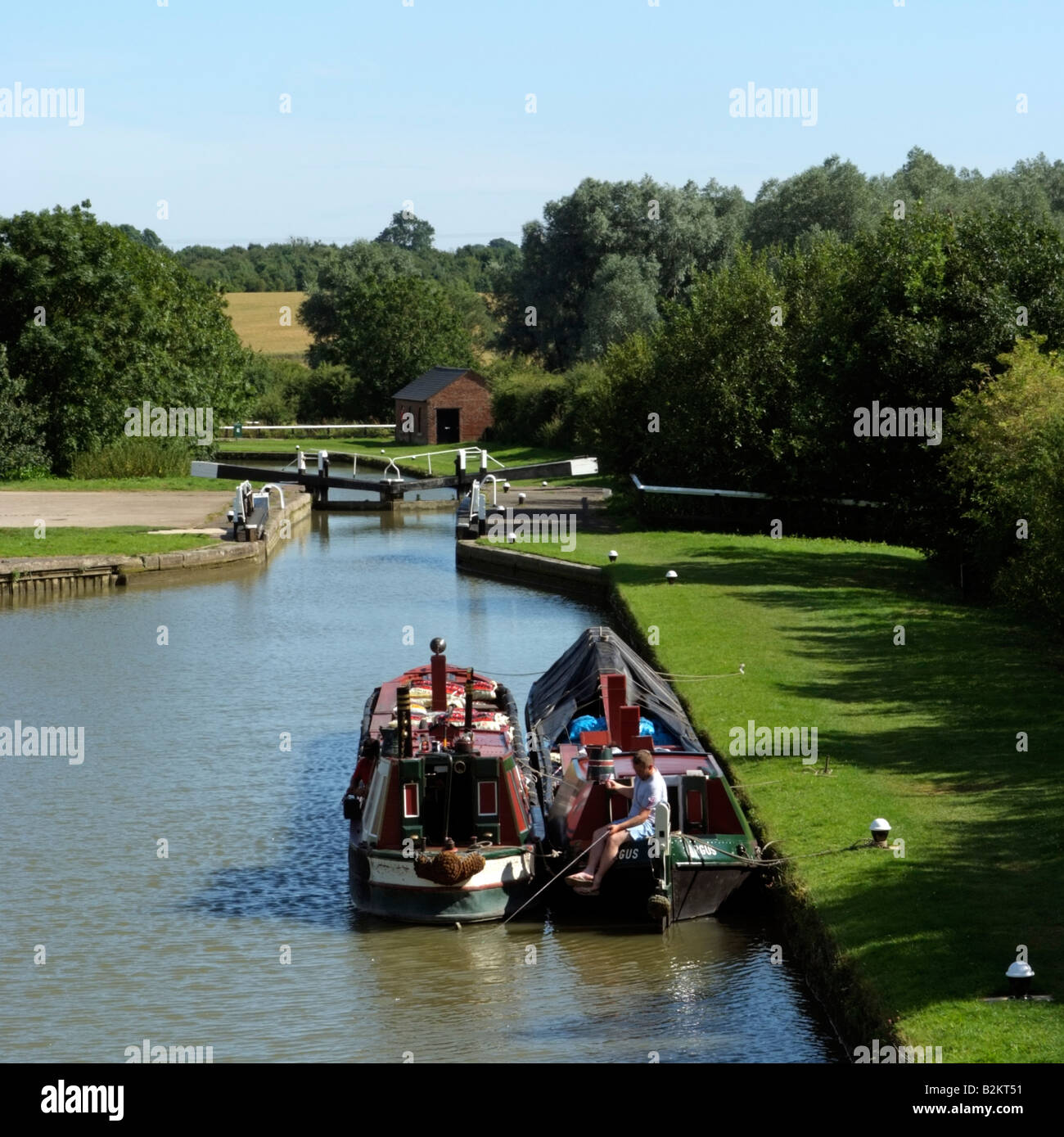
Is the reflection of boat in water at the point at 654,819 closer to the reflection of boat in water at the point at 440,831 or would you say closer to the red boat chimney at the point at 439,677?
the reflection of boat in water at the point at 440,831

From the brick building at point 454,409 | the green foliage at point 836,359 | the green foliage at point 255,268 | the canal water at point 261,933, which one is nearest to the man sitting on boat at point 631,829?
the canal water at point 261,933

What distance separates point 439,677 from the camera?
16672 mm

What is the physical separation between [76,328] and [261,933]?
46299mm

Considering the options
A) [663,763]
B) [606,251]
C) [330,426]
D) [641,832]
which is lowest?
[641,832]

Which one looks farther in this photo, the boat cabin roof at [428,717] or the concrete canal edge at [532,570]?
the concrete canal edge at [532,570]

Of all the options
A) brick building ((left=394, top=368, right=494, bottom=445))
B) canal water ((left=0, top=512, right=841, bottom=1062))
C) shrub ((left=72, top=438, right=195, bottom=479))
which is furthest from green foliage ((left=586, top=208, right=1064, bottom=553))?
brick building ((left=394, top=368, right=494, bottom=445))

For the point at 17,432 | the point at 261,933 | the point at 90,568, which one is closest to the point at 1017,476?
the point at 261,933

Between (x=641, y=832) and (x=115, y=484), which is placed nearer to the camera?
(x=641, y=832)

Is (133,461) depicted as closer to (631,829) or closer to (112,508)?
(112,508)

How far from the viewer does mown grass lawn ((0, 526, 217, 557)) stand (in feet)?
120

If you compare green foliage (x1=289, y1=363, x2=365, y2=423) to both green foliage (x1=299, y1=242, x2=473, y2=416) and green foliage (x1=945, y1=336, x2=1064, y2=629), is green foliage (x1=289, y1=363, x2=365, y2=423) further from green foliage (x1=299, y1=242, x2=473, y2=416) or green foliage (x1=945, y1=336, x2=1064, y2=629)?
green foliage (x1=945, y1=336, x2=1064, y2=629)

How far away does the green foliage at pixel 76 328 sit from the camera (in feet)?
185

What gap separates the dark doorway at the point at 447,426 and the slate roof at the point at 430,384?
1148mm
